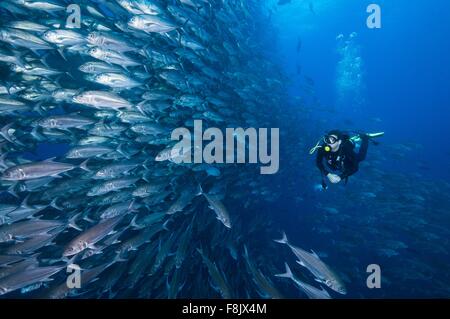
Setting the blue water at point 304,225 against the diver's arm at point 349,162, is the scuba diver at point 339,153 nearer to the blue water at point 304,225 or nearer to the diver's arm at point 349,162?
the diver's arm at point 349,162

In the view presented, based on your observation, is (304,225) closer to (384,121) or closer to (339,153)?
(339,153)

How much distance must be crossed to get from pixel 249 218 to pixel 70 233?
182 inches

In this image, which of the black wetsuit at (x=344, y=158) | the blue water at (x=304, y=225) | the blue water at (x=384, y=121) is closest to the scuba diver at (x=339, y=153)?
the black wetsuit at (x=344, y=158)

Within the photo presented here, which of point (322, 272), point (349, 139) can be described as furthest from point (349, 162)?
point (322, 272)

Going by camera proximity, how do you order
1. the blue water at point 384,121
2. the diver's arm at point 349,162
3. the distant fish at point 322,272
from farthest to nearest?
the blue water at point 384,121, the diver's arm at point 349,162, the distant fish at point 322,272

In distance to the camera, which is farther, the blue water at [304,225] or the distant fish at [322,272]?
the blue water at [304,225]

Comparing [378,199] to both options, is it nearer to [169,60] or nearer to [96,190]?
[169,60]

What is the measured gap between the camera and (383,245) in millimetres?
8773

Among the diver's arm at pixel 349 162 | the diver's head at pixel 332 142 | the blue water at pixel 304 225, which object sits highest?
the diver's head at pixel 332 142

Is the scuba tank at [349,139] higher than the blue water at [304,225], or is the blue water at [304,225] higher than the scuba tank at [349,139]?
the scuba tank at [349,139]

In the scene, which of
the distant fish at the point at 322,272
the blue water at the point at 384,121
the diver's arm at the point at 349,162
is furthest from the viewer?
the blue water at the point at 384,121

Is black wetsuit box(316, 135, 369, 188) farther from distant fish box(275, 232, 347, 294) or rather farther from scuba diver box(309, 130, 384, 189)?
distant fish box(275, 232, 347, 294)

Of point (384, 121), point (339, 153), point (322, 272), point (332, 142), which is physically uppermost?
point (384, 121)

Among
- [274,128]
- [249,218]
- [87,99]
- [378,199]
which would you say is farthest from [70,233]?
[378,199]
